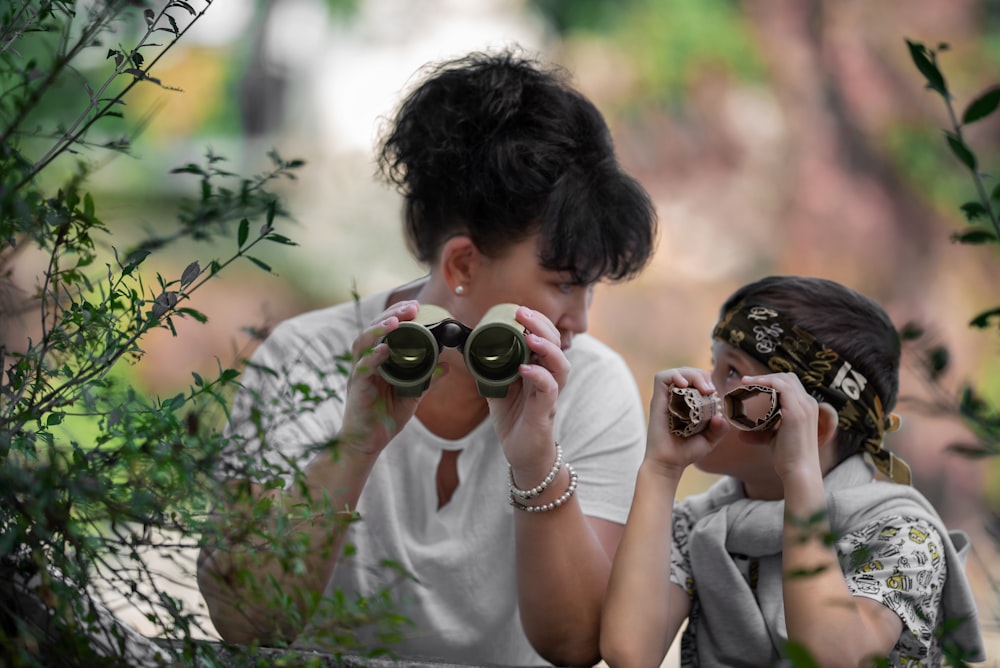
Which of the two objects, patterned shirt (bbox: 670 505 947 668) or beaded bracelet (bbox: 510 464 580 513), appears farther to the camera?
beaded bracelet (bbox: 510 464 580 513)

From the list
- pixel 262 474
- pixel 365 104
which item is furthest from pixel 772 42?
pixel 262 474

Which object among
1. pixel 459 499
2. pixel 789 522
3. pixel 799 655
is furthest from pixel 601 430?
pixel 799 655

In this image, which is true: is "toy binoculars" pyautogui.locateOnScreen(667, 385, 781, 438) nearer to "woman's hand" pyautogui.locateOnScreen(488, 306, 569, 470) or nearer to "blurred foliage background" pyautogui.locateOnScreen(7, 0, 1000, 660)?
"woman's hand" pyautogui.locateOnScreen(488, 306, 569, 470)

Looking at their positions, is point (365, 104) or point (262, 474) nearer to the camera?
point (262, 474)

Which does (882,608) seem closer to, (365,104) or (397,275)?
(397,275)

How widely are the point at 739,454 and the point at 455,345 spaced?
0.41 m

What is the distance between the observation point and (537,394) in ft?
4.34

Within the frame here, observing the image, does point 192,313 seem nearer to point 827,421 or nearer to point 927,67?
point 927,67

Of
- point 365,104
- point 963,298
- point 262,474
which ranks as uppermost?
point 365,104

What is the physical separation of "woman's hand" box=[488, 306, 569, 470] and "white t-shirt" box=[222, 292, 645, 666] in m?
0.25

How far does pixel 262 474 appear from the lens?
852 millimetres

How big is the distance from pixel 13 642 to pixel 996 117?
527 centimetres

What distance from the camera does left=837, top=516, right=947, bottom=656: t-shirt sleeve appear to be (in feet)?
4.02

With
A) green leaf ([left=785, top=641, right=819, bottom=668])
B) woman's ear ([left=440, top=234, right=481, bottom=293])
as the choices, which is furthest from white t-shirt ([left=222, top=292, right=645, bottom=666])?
green leaf ([left=785, top=641, right=819, bottom=668])
